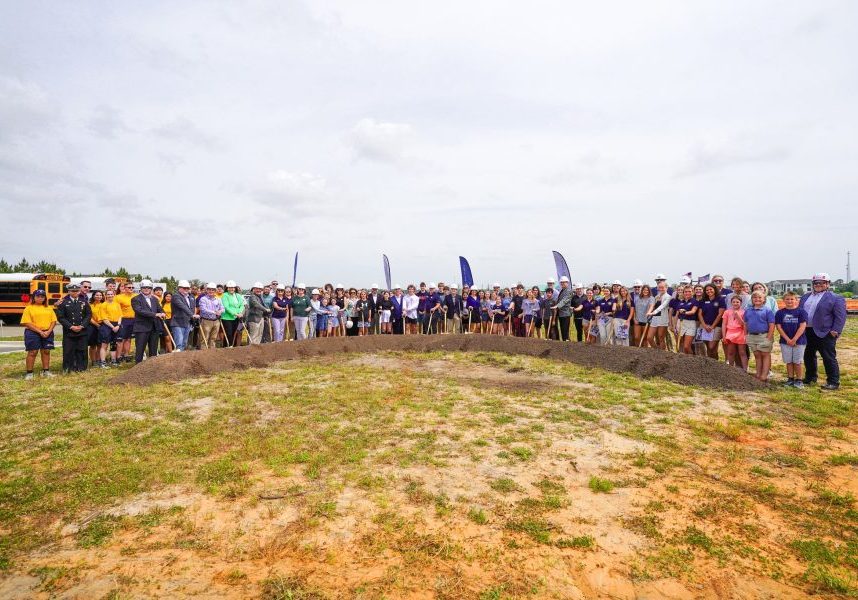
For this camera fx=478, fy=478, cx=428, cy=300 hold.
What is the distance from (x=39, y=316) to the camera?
9242 millimetres

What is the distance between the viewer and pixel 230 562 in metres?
3.23

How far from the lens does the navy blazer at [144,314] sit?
33.1ft

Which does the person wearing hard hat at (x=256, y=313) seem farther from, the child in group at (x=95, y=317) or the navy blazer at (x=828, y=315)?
the navy blazer at (x=828, y=315)

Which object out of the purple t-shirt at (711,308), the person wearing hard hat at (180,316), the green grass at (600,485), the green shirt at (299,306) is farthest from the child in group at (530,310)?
the green grass at (600,485)

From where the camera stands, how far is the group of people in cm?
846

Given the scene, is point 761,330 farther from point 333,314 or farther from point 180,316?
point 180,316

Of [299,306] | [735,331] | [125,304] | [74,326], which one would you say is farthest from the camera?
[299,306]

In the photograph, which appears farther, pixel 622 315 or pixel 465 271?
pixel 465 271

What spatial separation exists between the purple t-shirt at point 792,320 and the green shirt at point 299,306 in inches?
433

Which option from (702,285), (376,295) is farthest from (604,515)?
(376,295)

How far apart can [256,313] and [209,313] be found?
122 cm

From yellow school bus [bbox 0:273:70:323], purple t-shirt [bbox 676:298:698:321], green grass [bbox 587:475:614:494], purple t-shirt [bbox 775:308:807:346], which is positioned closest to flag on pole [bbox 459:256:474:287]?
purple t-shirt [bbox 676:298:698:321]

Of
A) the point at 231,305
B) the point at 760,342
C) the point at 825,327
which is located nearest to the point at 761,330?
the point at 760,342

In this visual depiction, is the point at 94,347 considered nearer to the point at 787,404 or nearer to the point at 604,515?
the point at 604,515
